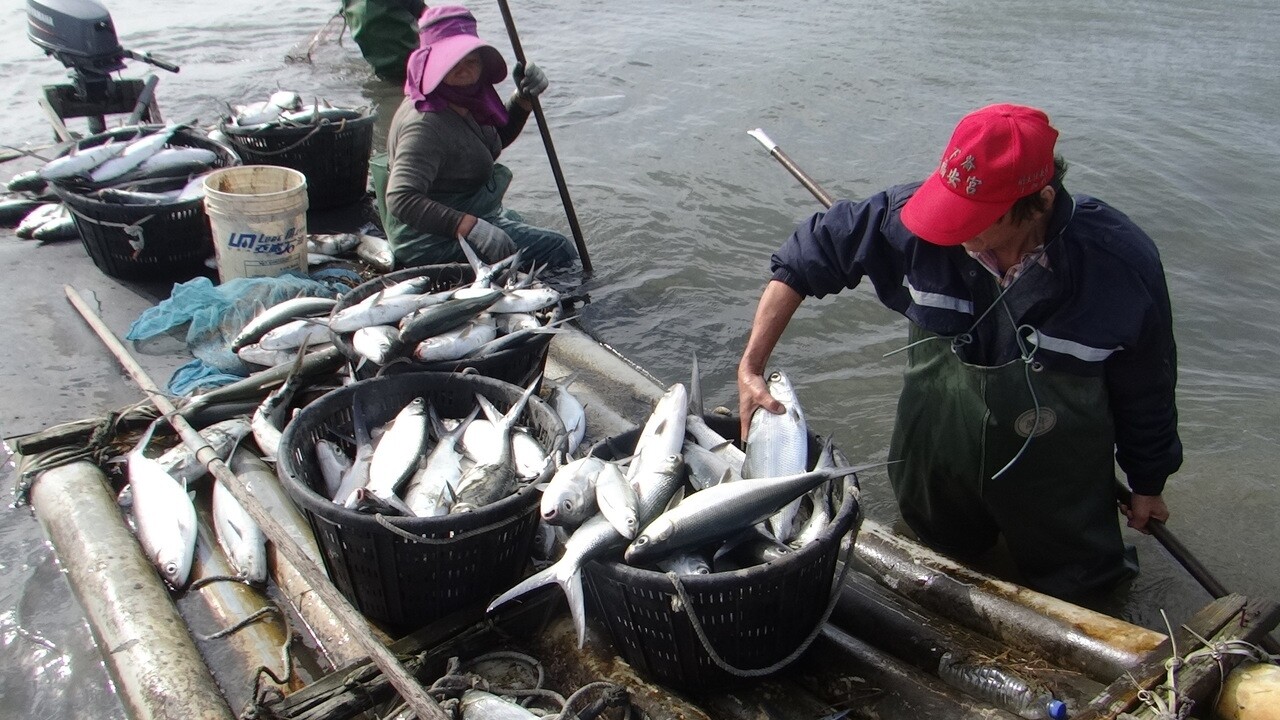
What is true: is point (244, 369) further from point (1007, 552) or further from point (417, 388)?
point (1007, 552)

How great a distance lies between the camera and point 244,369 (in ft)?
16.4

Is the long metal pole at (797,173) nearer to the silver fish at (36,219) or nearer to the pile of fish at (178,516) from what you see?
the pile of fish at (178,516)

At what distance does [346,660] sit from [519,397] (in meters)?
1.18

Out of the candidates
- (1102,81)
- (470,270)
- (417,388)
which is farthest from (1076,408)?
(1102,81)

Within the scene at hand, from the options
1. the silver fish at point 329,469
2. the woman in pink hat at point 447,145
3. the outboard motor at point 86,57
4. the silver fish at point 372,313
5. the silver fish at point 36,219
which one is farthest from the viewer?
the outboard motor at point 86,57

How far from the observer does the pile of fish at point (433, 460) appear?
3.24 m

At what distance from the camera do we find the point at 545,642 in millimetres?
3279

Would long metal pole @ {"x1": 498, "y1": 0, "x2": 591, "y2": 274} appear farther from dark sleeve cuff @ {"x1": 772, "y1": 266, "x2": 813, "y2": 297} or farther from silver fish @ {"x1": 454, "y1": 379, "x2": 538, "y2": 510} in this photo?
silver fish @ {"x1": 454, "y1": 379, "x2": 538, "y2": 510}

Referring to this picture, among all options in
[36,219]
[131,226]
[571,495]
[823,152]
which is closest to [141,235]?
[131,226]

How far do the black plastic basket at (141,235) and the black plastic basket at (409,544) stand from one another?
3015 mm

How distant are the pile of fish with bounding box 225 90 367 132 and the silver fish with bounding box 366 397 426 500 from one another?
430 centimetres

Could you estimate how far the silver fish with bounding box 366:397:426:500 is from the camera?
11.0ft

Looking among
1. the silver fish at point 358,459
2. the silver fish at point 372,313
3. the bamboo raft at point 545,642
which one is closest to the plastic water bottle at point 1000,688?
the bamboo raft at point 545,642

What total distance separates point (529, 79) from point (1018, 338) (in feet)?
13.7
